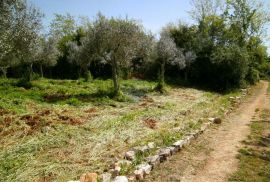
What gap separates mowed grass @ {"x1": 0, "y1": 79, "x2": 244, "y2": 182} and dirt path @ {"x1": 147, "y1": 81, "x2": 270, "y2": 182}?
44.9 inches

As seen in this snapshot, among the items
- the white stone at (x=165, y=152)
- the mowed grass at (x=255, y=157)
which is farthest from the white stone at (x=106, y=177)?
the mowed grass at (x=255, y=157)

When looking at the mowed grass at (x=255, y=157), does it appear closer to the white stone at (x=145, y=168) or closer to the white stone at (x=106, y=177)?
the white stone at (x=145, y=168)

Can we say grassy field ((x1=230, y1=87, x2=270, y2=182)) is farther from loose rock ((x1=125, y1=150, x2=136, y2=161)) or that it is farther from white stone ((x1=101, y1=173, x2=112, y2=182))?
white stone ((x1=101, y1=173, x2=112, y2=182))

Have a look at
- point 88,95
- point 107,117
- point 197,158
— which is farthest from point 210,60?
point 197,158

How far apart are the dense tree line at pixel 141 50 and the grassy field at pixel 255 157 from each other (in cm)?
1069

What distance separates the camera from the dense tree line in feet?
74.0

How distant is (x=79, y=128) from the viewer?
49.1 ft

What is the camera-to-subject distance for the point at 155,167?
11.5 m

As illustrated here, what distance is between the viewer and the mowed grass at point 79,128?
424 inches

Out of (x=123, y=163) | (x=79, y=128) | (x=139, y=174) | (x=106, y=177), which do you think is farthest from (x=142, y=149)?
(x=79, y=128)

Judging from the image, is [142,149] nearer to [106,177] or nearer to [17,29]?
[106,177]

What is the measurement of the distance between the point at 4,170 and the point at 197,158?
6.81 metres

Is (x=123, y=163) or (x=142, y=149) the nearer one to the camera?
(x=123, y=163)

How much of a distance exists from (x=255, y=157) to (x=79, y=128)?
24.3 feet
